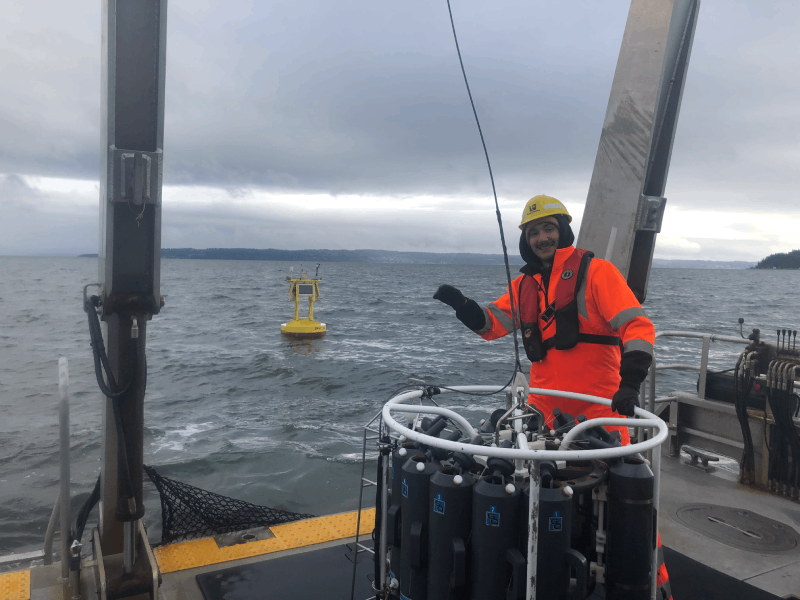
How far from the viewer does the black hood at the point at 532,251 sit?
333cm

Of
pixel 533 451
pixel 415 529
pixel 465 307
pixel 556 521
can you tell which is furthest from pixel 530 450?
pixel 465 307

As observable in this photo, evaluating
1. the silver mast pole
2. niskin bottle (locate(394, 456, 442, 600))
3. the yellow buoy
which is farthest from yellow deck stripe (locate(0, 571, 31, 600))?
the yellow buoy

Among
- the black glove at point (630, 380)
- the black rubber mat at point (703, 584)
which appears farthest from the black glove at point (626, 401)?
the black rubber mat at point (703, 584)

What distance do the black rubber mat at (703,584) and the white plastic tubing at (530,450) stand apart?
4.51 feet

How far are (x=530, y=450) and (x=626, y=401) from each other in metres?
0.80

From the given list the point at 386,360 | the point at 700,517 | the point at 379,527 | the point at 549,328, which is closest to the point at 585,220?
the point at 549,328

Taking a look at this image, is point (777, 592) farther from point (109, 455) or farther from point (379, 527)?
point (109, 455)

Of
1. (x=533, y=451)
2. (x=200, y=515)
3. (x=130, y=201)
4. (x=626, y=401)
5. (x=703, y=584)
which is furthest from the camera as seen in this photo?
(x=200, y=515)

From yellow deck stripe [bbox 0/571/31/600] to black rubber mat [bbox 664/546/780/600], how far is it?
357cm

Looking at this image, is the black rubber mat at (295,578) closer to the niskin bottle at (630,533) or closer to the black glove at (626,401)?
the niskin bottle at (630,533)

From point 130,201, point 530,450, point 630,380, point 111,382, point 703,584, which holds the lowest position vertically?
point 703,584

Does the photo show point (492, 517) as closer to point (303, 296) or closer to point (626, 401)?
point (626, 401)

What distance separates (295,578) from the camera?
3568 mm

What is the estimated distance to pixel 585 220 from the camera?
4723 millimetres
